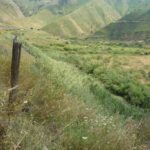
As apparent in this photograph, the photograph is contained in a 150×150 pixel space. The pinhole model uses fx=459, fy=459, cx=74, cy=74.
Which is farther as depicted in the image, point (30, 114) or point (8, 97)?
point (30, 114)

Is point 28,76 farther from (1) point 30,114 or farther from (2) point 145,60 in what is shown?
(2) point 145,60

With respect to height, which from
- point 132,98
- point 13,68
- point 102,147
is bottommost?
point 132,98

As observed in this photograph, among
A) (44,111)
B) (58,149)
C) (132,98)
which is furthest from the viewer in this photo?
(132,98)

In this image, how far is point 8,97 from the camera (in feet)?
23.8

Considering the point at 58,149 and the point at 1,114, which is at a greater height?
the point at 1,114

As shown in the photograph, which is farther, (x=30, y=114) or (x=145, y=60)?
(x=145, y=60)

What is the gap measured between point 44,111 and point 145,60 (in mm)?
75403

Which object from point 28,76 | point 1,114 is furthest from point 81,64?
point 1,114

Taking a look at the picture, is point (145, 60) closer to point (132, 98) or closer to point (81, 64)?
point (81, 64)

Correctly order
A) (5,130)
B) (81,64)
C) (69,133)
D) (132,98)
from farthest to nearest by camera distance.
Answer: (81,64) → (132,98) → (69,133) → (5,130)

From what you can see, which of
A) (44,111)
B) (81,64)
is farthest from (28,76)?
(81,64)

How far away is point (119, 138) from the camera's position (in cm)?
784

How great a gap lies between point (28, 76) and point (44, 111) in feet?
5.34

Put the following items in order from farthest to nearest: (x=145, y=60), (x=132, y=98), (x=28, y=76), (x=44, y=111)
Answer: (x=145, y=60)
(x=132, y=98)
(x=28, y=76)
(x=44, y=111)
